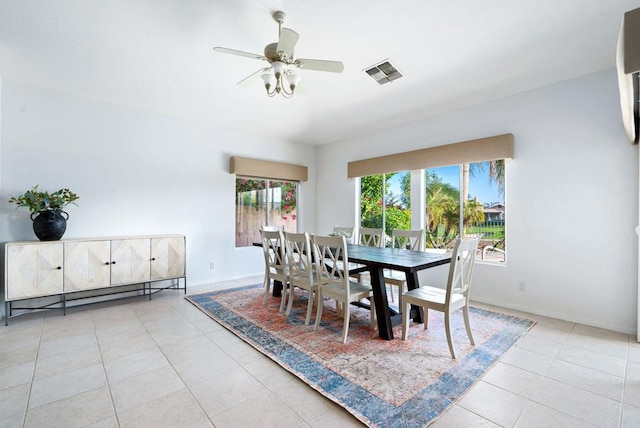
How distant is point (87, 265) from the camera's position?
337cm

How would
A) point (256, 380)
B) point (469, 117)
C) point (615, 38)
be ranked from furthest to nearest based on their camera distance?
point (469, 117) < point (615, 38) < point (256, 380)

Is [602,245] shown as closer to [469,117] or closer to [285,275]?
[469,117]

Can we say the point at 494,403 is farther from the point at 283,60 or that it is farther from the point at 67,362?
the point at 67,362

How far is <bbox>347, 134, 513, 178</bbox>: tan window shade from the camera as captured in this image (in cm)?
353

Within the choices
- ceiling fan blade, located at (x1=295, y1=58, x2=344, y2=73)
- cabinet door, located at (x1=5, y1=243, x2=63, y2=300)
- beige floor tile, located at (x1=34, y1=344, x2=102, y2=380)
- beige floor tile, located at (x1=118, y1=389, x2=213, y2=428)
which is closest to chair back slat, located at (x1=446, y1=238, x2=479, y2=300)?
ceiling fan blade, located at (x1=295, y1=58, x2=344, y2=73)

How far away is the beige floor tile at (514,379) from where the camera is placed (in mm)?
1899

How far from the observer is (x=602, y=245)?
116 inches

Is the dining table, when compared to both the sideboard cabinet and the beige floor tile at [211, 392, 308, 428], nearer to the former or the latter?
the beige floor tile at [211, 392, 308, 428]

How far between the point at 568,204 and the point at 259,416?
3.60 m

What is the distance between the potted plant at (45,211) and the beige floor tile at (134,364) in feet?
6.14

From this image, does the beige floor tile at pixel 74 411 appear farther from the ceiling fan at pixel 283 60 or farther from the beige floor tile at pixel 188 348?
the ceiling fan at pixel 283 60

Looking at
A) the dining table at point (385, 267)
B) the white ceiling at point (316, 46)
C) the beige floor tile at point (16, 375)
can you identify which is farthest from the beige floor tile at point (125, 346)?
the white ceiling at point (316, 46)

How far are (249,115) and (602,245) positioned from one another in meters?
4.57

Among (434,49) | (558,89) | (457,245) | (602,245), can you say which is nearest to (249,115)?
(434,49)
